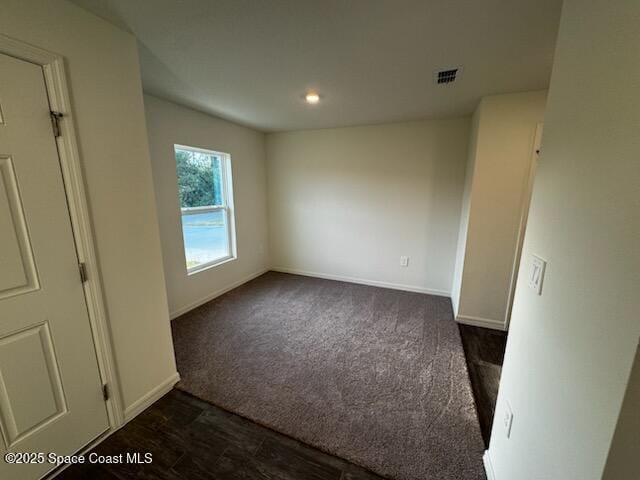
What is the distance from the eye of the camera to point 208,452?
1.41 metres

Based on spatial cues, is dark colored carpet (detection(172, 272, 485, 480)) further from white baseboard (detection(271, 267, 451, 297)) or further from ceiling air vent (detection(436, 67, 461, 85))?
ceiling air vent (detection(436, 67, 461, 85))

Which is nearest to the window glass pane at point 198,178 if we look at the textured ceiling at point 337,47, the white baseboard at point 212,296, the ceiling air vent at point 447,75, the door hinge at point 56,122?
the textured ceiling at point 337,47

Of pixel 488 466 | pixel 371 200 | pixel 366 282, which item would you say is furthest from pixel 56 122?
pixel 366 282

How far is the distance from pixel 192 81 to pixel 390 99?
1.81 metres

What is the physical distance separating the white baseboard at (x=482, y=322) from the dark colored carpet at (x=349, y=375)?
0.13 metres

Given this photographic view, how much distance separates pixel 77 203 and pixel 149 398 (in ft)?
A: 4.43

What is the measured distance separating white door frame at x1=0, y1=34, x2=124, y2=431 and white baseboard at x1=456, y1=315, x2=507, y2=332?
124 inches

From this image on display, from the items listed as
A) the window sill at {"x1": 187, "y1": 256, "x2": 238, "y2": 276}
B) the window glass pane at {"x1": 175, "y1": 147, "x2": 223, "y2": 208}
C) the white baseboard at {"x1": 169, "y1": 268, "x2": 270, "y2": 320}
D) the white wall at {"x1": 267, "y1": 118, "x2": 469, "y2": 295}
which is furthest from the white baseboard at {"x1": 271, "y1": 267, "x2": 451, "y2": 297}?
the window glass pane at {"x1": 175, "y1": 147, "x2": 223, "y2": 208}

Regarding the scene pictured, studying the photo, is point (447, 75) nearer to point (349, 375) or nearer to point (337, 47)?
point (337, 47)

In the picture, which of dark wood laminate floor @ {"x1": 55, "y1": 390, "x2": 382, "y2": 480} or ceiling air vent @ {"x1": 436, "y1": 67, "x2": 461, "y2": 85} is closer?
dark wood laminate floor @ {"x1": 55, "y1": 390, "x2": 382, "y2": 480}

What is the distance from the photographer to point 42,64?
44.8 inches

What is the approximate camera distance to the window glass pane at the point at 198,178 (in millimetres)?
2930

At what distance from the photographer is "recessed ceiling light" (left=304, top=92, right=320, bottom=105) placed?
2.36 m

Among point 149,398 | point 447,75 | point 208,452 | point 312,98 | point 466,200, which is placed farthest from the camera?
point 466,200
